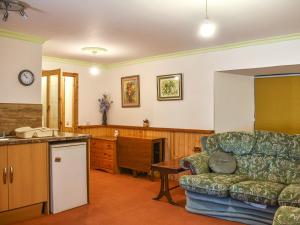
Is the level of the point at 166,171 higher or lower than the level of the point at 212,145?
lower

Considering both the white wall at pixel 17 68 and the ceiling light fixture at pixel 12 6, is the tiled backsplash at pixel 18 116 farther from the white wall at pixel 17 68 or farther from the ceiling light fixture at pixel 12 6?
the ceiling light fixture at pixel 12 6

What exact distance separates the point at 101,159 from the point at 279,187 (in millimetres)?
3758

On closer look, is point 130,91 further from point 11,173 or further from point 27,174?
point 11,173

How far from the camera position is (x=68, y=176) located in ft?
12.6

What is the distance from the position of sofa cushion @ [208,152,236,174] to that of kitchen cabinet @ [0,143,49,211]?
2150mm

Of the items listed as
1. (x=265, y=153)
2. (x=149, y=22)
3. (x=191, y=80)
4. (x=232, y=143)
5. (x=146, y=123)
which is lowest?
(x=265, y=153)

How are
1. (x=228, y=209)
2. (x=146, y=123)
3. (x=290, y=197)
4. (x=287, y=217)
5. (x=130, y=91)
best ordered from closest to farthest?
(x=287, y=217)
(x=290, y=197)
(x=228, y=209)
(x=146, y=123)
(x=130, y=91)

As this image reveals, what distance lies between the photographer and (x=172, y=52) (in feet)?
17.5

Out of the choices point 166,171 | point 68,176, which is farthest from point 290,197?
point 68,176

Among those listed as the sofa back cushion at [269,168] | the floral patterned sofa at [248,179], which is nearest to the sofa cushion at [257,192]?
the floral patterned sofa at [248,179]

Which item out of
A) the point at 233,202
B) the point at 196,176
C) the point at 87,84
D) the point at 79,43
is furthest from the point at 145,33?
the point at 87,84

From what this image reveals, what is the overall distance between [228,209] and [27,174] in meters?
2.40

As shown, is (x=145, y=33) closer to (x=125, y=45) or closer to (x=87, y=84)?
(x=125, y=45)

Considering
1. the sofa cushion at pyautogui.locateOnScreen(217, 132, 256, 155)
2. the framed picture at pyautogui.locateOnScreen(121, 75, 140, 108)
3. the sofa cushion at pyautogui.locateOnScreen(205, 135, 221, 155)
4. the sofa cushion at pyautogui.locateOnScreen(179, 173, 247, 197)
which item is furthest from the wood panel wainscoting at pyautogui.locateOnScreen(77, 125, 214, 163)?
the sofa cushion at pyautogui.locateOnScreen(179, 173, 247, 197)
